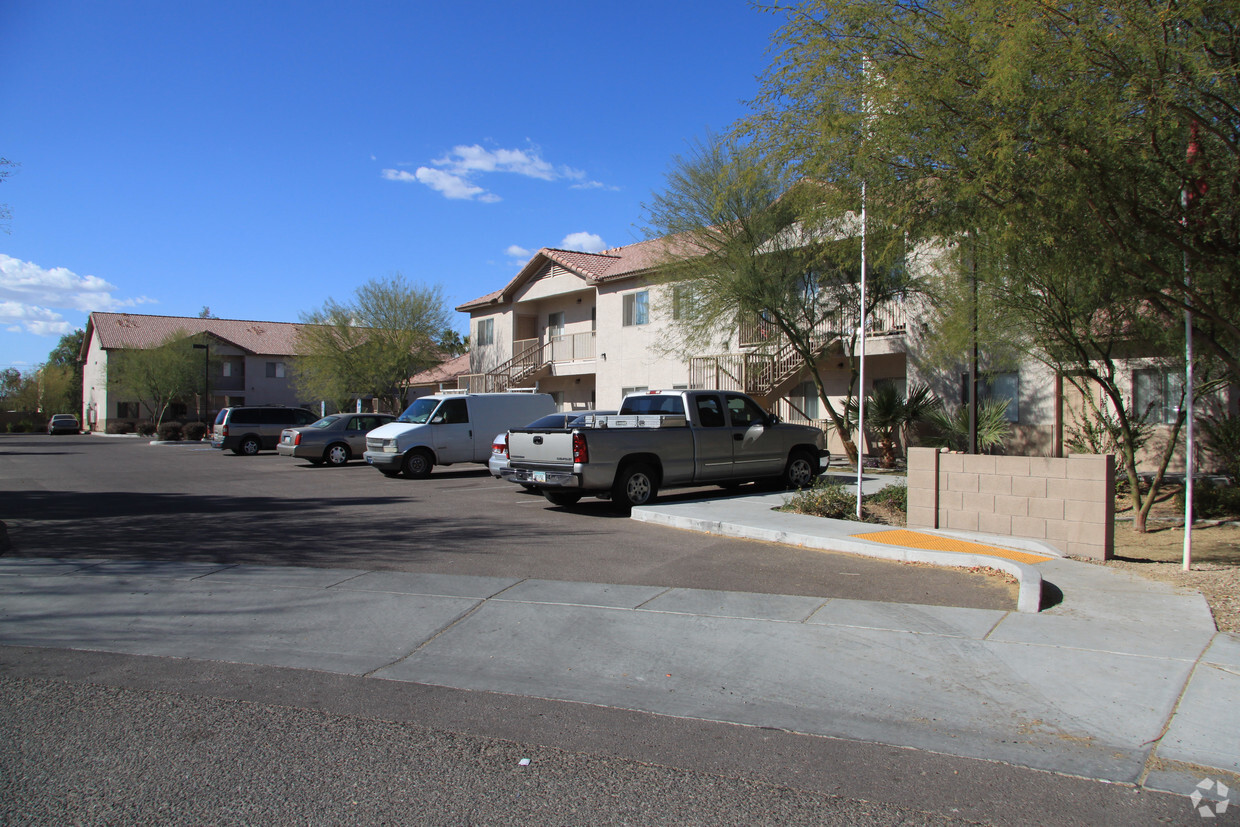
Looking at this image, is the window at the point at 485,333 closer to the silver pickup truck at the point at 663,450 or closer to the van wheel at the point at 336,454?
the van wheel at the point at 336,454

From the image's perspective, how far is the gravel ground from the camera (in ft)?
12.0

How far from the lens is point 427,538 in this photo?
35.8ft

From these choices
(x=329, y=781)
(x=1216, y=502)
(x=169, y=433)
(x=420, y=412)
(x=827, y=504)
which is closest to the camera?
(x=329, y=781)

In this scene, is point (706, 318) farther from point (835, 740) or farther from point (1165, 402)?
point (835, 740)

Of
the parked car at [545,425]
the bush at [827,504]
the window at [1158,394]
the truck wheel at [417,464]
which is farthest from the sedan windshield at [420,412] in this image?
the window at [1158,394]

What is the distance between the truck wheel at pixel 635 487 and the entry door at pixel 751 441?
1735 millimetres

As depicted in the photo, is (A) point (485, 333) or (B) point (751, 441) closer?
(B) point (751, 441)

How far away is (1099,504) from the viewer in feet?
30.0

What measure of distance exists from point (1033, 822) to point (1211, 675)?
8.61 feet

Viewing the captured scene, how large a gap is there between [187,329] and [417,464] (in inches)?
1922

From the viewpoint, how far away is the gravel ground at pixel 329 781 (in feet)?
12.0

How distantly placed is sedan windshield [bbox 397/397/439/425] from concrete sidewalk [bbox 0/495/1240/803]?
11.8 metres

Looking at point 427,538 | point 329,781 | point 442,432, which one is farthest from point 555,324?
point 329,781

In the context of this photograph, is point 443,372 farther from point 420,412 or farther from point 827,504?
point 827,504
